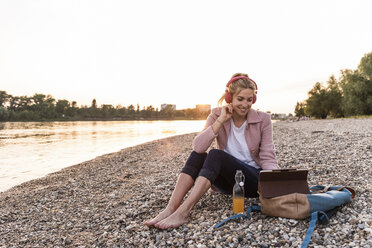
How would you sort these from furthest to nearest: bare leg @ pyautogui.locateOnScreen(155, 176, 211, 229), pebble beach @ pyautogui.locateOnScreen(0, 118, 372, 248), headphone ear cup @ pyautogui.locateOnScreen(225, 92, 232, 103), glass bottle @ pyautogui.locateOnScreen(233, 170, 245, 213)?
1. headphone ear cup @ pyautogui.locateOnScreen(225, 92, 232, 103)
2. glass bottle @ pyautogui.locateOnScreen(233, 170, 245, 213)
3. bare leg @ pyautogui.locateOnScreen(155, 176, 211, 229)
4. pebble beach @ pyautogui.locateOnScreen(0, 118, 372, 248)

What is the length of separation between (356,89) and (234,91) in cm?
5045

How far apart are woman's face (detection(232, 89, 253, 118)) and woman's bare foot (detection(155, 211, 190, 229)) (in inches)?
70.9

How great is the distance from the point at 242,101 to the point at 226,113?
0.31 metres

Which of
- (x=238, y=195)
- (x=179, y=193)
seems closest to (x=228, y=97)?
(x=238, y=195)

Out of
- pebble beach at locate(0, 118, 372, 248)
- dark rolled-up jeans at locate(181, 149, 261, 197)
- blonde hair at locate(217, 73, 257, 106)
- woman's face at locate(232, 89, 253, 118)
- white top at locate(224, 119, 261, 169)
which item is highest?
blonde hair at locate(217, 73, 257, 106)

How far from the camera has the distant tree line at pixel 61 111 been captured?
12054 cm

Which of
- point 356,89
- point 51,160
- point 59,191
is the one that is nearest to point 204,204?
point 59,191

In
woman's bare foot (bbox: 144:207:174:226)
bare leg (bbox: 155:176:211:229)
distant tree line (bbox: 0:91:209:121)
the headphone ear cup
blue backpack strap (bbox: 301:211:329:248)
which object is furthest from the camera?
distant tree line (bbox: 0:91:209:121)

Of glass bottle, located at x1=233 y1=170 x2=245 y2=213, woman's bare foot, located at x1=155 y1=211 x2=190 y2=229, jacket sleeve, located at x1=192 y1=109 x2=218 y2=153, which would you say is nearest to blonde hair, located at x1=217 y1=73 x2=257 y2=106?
jacket sleeve, located at x1=192 y1=109 x2=218 y2=153

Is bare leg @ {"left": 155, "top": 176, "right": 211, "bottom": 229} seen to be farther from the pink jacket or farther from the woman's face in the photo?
the woman's face

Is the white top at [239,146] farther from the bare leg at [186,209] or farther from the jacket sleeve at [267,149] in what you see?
the bare leg at [186,209]

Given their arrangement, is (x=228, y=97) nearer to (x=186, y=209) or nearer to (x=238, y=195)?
(x=238, y=195)

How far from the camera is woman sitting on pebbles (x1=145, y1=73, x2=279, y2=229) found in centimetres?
389

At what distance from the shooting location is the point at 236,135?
432cm
